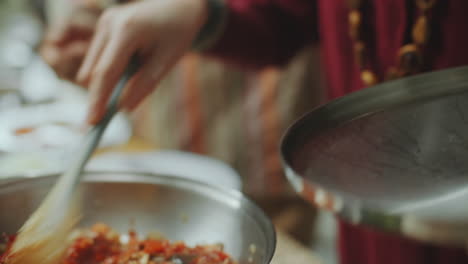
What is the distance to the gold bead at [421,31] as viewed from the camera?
57 cm

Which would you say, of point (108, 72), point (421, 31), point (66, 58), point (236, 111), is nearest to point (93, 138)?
point (108, 72)

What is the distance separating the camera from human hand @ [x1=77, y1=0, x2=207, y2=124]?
0.57m

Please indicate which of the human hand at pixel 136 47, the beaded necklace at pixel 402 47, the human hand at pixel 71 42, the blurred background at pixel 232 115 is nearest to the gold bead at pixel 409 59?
the beaded necklace at pixel 402 47

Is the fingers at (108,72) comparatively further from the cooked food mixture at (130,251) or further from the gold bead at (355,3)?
the gold bead at (355,3)

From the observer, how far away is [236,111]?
1.58 metres

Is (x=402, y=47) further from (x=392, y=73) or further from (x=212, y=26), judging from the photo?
(x=212, y=26)

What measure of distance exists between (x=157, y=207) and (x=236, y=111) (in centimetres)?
100

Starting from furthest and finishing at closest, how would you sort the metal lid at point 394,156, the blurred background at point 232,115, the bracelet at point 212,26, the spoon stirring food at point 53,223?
the blurred background at point 232,115
the bracelet at point 212,26
the spoon stirring food at point 53,223
the metal lid at point 394,156

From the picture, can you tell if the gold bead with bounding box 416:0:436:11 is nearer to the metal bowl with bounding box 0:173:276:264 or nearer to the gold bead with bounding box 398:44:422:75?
the gold bead with bounding box 398:44:422:75

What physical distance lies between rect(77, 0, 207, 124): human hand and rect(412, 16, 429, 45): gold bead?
0.90 ft

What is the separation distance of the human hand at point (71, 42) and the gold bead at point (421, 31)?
0.45m

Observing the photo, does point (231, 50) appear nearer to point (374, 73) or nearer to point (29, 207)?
point (374, 73)

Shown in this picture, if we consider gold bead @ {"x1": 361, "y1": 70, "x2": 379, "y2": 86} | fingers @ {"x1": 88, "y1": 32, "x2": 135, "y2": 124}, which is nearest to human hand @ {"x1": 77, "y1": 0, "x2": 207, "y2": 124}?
fingers @ {"x1": 88, "y1": 32, "x2": 135, "y2": 124}

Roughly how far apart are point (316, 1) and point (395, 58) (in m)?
0.27
